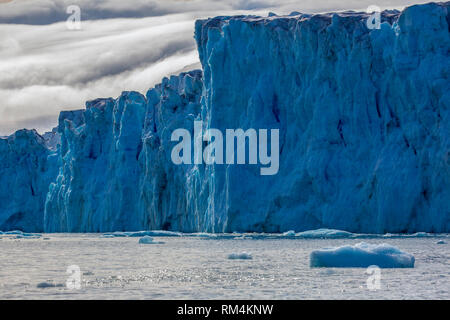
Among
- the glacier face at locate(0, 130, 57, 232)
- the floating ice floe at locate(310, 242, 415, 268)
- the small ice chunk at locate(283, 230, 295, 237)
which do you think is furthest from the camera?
the glacier face at locate(0, 130, 57, 232)

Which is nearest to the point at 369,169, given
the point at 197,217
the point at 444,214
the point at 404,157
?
the point at 404,157

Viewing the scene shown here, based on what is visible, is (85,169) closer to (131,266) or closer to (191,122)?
(191,122)

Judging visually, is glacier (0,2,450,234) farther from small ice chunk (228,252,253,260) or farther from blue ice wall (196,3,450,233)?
small ice chunk (228,252,253,260)

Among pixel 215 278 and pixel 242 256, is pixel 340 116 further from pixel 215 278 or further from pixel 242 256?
pixel 215 278

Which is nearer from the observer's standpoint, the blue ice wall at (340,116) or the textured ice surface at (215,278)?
the textured ice surface at (215,278)

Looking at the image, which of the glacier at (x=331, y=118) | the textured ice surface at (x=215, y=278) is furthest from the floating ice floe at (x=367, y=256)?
the glacier at (x=331, y=118)

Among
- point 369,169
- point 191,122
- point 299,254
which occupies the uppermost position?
point 191,122

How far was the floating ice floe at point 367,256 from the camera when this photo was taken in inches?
651

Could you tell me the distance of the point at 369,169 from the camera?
3516 cm

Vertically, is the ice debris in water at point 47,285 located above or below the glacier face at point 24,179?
below

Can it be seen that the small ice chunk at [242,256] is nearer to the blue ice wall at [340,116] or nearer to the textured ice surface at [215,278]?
the textured ice surface at [215,278]

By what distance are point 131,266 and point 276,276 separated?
4376mm

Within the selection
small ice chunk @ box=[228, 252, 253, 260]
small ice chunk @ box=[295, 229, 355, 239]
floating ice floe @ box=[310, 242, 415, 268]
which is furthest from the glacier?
floating ice floe @ box=[310, 242, 415, 268]

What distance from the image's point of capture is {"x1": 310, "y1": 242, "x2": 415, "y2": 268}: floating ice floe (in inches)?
651
